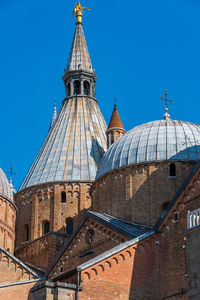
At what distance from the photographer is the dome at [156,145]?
→ 35438 mm

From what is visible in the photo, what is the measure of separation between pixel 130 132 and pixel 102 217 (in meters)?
6.86

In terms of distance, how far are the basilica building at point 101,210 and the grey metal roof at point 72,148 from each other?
0.24 feet

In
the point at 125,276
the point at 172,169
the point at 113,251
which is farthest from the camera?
the point at 172,169

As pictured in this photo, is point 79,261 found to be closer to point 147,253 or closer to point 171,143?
point 147,253

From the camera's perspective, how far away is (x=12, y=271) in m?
35.2

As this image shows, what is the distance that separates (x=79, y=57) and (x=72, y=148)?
30.2 ft

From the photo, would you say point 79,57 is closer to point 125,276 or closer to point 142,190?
point 142,190

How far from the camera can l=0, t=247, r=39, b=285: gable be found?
3494 centimetres

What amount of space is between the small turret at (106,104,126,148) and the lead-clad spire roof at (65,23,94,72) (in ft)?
21.3

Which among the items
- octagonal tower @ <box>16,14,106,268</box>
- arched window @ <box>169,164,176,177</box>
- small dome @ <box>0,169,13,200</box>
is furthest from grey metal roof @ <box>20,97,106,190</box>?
arched window @ <box>169,164,176,177</box>

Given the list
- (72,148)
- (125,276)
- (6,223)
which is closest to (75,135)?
(72,148)

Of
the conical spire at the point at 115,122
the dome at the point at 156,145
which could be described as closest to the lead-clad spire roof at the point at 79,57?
the conical spire at the point at 115,122

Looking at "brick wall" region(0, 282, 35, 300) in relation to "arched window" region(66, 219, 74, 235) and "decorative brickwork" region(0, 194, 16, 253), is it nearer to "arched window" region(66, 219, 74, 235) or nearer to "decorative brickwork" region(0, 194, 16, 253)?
"decorative brickwork" region(0, 194, 16, 253)

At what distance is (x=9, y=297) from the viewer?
31641 millimetres
